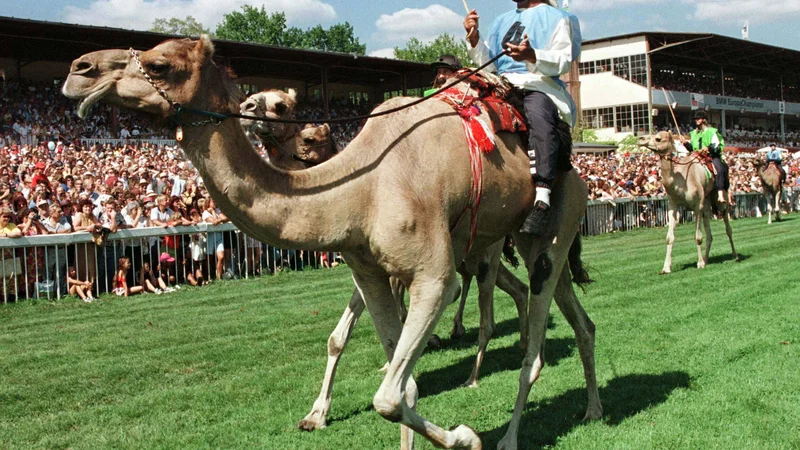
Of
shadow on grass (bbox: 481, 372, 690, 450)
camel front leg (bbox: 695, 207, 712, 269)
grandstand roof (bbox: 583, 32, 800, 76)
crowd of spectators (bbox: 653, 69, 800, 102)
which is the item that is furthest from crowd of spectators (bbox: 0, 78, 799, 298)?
→ crowd of spectators (bbox: 653, 69, 800, 102)

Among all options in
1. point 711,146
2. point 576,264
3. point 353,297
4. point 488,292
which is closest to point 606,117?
point 711,146

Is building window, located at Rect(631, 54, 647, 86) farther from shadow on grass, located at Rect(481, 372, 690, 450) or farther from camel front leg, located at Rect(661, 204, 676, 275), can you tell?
shadow on grass, located at Rect(481, 372, 690, 450)

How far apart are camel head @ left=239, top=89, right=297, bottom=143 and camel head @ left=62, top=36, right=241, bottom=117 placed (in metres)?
1.83

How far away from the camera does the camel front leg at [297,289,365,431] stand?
648 cm

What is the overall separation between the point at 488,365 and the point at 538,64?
13.0ft

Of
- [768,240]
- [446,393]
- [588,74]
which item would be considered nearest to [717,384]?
[446,393]

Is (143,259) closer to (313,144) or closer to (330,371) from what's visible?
(313,144)

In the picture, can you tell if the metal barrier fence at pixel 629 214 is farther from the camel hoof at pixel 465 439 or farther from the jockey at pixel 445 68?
the camel hoof at pixel 465 439

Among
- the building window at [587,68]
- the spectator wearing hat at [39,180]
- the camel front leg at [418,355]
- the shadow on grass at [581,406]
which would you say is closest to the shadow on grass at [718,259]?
the shadow on grass at [581,406]

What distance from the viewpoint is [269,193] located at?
4.67m


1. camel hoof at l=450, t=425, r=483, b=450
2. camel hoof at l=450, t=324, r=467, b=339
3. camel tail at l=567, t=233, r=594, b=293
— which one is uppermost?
camel tail at l=567, t=233, r=594, b=293

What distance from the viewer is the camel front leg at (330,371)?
6.48m

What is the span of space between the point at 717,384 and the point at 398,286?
11.4 feet

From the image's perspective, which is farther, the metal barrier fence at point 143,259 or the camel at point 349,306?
the metal barrier fence at point 143,259
